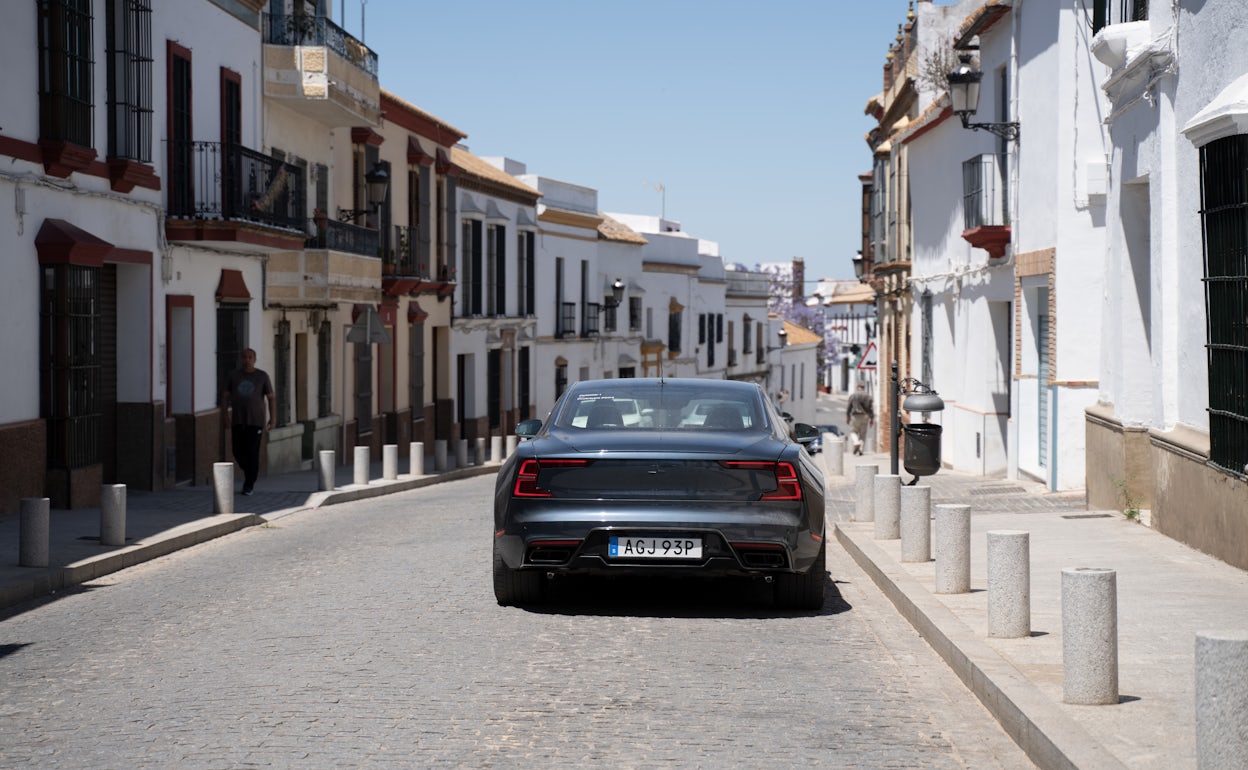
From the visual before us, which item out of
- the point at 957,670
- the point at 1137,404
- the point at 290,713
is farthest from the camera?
the point at 1137,404

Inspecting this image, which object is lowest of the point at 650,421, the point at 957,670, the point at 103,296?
the point at 957,670

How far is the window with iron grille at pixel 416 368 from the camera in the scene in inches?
1374

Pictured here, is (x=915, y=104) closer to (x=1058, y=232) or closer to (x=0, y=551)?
(x=1058, y=232)

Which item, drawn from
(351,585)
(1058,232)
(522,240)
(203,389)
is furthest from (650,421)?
(522,240)

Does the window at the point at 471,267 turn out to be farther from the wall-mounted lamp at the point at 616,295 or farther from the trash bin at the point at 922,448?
the trash bin at the point at 922,448

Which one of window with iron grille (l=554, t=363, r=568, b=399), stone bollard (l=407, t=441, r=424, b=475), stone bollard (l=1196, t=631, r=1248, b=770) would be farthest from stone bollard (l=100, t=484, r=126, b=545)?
window with iron grille (l=554, t=363, r=568, b=399)

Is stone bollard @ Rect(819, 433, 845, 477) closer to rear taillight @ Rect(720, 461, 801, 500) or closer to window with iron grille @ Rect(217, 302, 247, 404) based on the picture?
window with iron grille @ Rect(217, 302, 247, 404)

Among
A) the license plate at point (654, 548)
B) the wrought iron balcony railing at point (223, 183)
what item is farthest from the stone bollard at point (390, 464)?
the license plate at point (654, 548)

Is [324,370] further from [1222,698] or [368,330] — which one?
[1222,698]

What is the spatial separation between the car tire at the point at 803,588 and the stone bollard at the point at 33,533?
5434 millimetres

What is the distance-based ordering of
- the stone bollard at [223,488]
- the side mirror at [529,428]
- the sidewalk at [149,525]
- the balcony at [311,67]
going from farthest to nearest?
the balcony at [311,67] → the stone bollard at [223,488] → the sidewalk at [149,525] → the side mirror at [529,428]

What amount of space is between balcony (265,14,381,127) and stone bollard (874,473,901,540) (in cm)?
1465

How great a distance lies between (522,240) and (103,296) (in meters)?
26.2

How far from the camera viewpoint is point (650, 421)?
1012cm
